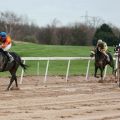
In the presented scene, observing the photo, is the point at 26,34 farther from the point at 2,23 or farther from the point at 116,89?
the point at 116,89

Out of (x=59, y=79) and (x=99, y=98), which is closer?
(x=99, y=98)

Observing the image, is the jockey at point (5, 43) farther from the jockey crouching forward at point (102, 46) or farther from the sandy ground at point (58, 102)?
the jockey crouching forward at point (102, 46)

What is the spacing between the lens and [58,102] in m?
12.6

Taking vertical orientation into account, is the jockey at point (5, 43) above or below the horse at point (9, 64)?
above

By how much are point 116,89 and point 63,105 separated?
17.6 feet

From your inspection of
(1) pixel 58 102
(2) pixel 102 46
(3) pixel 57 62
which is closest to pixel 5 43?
(1) pixel 58 102

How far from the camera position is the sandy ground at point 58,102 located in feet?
33.2

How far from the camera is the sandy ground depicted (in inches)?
398

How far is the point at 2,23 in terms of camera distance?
92812mm

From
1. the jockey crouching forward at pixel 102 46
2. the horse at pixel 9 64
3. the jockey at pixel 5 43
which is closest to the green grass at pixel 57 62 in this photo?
the jockey crouching forward at pixel 102 46

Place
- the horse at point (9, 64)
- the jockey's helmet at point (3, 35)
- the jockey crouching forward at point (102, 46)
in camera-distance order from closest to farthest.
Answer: the jockey's helmet at point (3, 35) → the horse at point (9, 64) → the jockey crouching forward at point (102, 46)

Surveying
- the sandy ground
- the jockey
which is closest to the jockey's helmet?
the jockey

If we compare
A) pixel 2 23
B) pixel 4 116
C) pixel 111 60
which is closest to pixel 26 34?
pixel 2 23

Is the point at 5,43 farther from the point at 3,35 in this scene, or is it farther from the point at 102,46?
the point at 102,46
